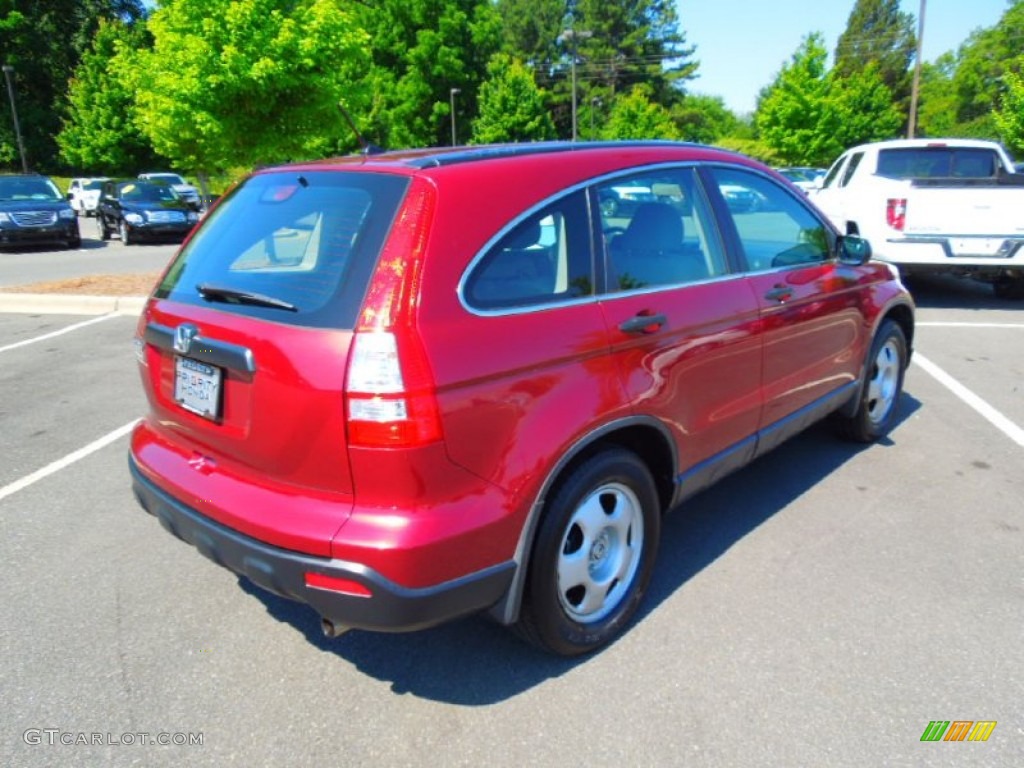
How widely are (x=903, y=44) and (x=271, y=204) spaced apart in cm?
8644

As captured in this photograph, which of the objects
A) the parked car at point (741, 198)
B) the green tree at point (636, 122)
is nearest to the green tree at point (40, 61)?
the green tree at point (636, 122)

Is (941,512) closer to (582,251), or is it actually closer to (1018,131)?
(582,251)

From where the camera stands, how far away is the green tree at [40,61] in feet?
161

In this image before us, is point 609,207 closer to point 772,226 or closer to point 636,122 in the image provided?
point 772,226

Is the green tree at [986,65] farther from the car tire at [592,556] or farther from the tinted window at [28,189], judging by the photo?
the car tire at [592,556]

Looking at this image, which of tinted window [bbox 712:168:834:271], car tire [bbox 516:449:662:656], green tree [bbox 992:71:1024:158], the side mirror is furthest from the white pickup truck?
green tree [bbox 992:71:1024:158]

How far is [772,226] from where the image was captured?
387cm

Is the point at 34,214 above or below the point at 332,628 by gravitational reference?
above

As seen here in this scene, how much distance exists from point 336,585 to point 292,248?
1.27 meters

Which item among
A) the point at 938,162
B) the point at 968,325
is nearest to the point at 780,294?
the point at 968,325

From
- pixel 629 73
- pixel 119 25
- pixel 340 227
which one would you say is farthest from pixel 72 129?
pixel 340 227

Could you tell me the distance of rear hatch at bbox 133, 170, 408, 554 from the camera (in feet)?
7.16

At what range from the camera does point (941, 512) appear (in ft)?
12.6

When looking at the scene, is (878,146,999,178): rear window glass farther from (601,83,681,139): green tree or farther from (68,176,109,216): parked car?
(601,83,681,139): green tree
